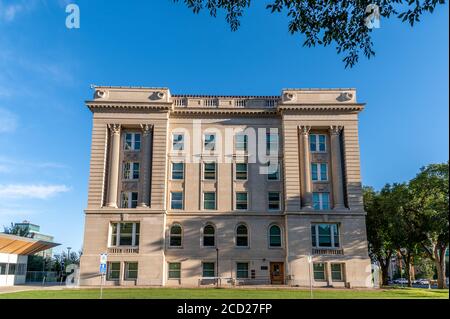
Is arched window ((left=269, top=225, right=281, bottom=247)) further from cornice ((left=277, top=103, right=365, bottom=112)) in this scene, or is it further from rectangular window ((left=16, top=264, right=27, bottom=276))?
rectangular window ((left=16, top=264, right=27, bottom=276))

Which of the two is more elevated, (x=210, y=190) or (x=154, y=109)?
(x=154, y=109)

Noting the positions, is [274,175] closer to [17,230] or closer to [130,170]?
[130,170]

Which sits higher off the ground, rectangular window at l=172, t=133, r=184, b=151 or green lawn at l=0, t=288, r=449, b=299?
rectangular window at l=172, t=133, r=184, b=151

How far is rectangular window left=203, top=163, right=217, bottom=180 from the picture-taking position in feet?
130

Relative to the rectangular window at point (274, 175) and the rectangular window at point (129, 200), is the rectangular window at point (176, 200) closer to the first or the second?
the rectangular window at point (129, 200)

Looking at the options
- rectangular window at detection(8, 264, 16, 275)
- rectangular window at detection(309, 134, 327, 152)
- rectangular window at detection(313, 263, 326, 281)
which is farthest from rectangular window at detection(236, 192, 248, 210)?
rectangular window at detection(8, 264, 16, 275)

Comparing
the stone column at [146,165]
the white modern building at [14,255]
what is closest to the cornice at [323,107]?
the stone column at [146,165]

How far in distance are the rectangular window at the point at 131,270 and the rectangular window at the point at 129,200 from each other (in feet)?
17.9

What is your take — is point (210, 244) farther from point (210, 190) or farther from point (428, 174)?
point (428, 174)

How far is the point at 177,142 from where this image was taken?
40.4 metres

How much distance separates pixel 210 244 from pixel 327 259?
433 inches

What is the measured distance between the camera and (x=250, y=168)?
39875 millimetres

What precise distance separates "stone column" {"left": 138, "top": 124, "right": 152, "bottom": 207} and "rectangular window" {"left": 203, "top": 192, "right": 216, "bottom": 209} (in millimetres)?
5548
